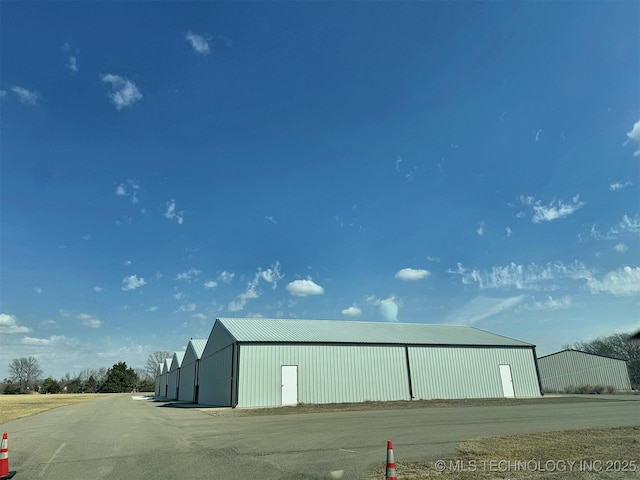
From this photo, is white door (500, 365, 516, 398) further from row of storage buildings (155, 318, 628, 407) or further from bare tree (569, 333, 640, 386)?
bare tree (569, 333, 640, 386)

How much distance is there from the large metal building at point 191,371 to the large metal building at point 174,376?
14.5ft

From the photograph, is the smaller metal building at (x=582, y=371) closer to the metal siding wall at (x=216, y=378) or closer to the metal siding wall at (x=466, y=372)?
the metal siding wall at (x=466, y=372)

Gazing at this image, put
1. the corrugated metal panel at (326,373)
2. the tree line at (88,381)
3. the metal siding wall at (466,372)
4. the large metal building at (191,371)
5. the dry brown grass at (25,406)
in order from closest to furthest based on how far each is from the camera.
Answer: the dry brown grass at (25,406) → the corrugated metal panel at (326,373) → the metal siding wall at (466,372) → the large metal building at (191,371) → the tree line at (88,381)

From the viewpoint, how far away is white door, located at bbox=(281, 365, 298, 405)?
32.1 meters

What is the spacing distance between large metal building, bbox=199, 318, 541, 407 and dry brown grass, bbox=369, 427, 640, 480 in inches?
868

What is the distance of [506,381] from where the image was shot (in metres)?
40.8

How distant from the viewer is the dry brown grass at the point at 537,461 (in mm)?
8156

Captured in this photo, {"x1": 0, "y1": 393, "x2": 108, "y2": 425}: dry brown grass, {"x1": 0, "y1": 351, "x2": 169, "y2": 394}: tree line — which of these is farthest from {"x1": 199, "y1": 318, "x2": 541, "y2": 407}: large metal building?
{"x1": 0, "y1": 351, "x2": 169, "y2": 394}: tree line

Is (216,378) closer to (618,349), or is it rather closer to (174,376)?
(174,376)

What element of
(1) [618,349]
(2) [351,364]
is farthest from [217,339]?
(1) [618,349]

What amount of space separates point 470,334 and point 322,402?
20735 millimetres

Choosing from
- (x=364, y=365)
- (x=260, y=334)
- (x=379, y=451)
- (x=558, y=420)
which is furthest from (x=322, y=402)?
(x=379, y=451)

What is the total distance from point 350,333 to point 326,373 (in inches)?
221

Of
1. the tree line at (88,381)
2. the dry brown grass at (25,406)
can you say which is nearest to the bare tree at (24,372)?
the tree line at (88,381)
